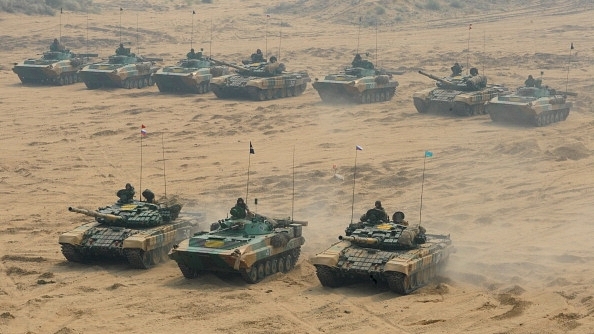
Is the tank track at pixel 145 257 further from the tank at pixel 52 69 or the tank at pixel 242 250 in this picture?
the tank at pixel 52 69

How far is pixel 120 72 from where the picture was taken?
5397cm

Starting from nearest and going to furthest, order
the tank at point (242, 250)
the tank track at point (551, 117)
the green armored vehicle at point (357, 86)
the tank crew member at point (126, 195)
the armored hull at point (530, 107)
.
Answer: the tank at point (242, 250) < the tank crew member at point (126, 195) < the armored hull at point (530, 107) < the tank track at point (551, 117) < the green armored vehicle at point (357, 86)

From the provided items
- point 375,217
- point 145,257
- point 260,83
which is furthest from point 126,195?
point 260,83

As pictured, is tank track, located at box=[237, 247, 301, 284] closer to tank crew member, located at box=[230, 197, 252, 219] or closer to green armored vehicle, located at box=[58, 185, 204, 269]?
tank crew member, located at box=[230, 197, 252, 219]

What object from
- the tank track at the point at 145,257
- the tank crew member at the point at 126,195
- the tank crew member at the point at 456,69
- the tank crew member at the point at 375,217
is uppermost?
the tank crew member at the point at 456,69

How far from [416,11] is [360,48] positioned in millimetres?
14559

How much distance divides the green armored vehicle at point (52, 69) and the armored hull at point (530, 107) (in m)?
21.5

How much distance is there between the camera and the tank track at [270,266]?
947 inches

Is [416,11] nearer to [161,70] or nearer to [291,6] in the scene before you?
[291,6]

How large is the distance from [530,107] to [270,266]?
21.4m

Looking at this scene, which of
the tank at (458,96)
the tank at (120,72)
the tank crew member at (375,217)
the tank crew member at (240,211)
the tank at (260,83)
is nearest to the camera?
the tank crew member at (375,217)

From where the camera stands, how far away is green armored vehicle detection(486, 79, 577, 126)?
44000 mm

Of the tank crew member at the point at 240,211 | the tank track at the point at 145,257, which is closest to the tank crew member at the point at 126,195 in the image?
the tank track at the point at 145,257

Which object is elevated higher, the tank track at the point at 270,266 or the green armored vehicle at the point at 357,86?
the green armored vehicle at the point at 357,86
